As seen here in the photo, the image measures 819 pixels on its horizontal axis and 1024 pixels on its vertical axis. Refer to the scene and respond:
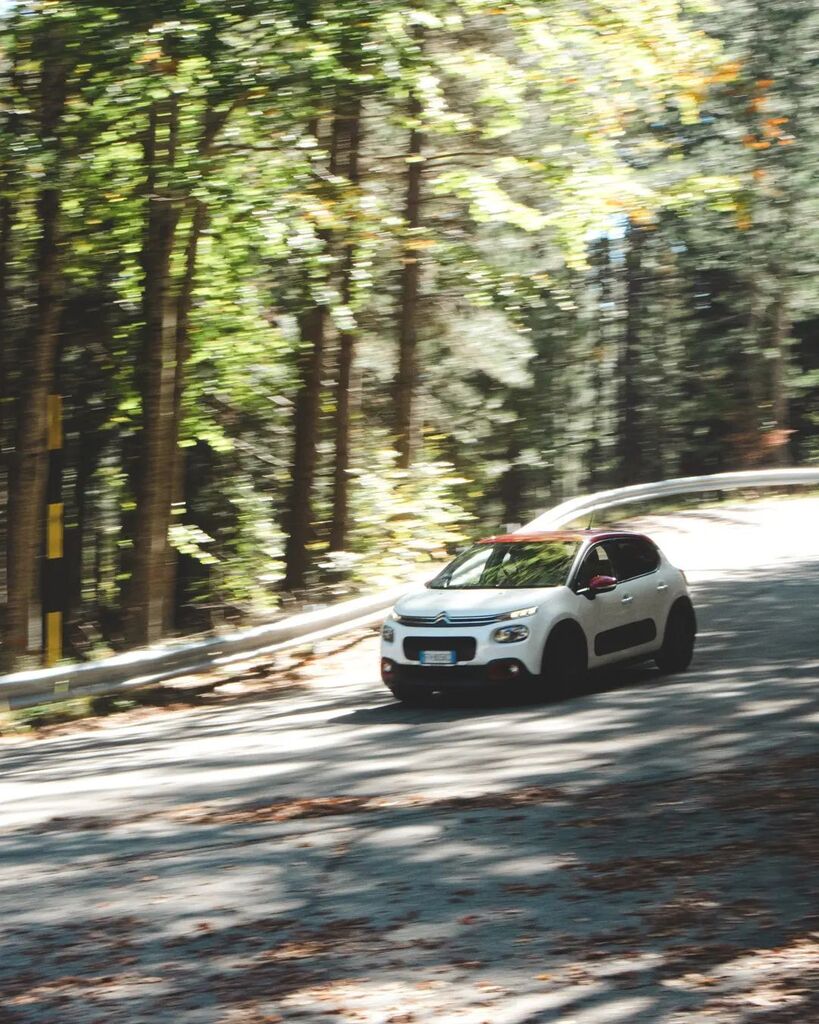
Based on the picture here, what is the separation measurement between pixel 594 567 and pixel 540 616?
127 centimetres

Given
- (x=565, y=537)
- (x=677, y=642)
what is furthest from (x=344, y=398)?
(x=677, y=642)

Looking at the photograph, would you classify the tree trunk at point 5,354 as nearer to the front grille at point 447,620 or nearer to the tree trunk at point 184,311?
the tree trunk at point 184,311

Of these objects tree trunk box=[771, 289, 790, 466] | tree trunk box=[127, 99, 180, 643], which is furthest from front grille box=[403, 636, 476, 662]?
tree trunk box=[771, 289, 790, 466]

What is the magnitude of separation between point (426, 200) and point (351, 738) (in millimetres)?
13859

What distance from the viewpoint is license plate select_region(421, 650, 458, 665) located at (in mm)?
13648

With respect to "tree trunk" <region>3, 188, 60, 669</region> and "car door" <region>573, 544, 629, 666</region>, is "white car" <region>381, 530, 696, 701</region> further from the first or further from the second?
"tree trunk" <region>3, 188, 60, 669</region>

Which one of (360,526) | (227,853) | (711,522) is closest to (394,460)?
(360,526)

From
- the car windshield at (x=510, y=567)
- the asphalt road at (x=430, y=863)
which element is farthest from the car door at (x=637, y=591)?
the car windshield at (x=510, y=567)

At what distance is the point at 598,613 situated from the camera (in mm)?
14250

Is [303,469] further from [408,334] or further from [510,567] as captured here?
[510,567]

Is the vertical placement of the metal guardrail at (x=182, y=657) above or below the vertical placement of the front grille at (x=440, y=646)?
below

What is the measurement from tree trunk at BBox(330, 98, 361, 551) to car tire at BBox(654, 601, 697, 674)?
28.2 feet

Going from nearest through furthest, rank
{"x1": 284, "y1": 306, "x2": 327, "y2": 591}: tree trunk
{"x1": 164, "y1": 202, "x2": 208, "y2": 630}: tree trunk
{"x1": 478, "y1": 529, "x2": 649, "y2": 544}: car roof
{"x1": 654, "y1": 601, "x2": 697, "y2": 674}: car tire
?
{"x1": 478, "y1": 529, "x2": 649, "y2": 544}: car roof
{"x1": 654, "y1": 601, "x2": 697, "y2": 674}: car tire
{"x1": 164, "y1": 202, "x2": 208, "y2": 630}: tree trunk
{"x1": 284, "y1": 306, "x2": 327, "y2": 591}: tree trunk

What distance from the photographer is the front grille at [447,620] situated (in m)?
13.6
